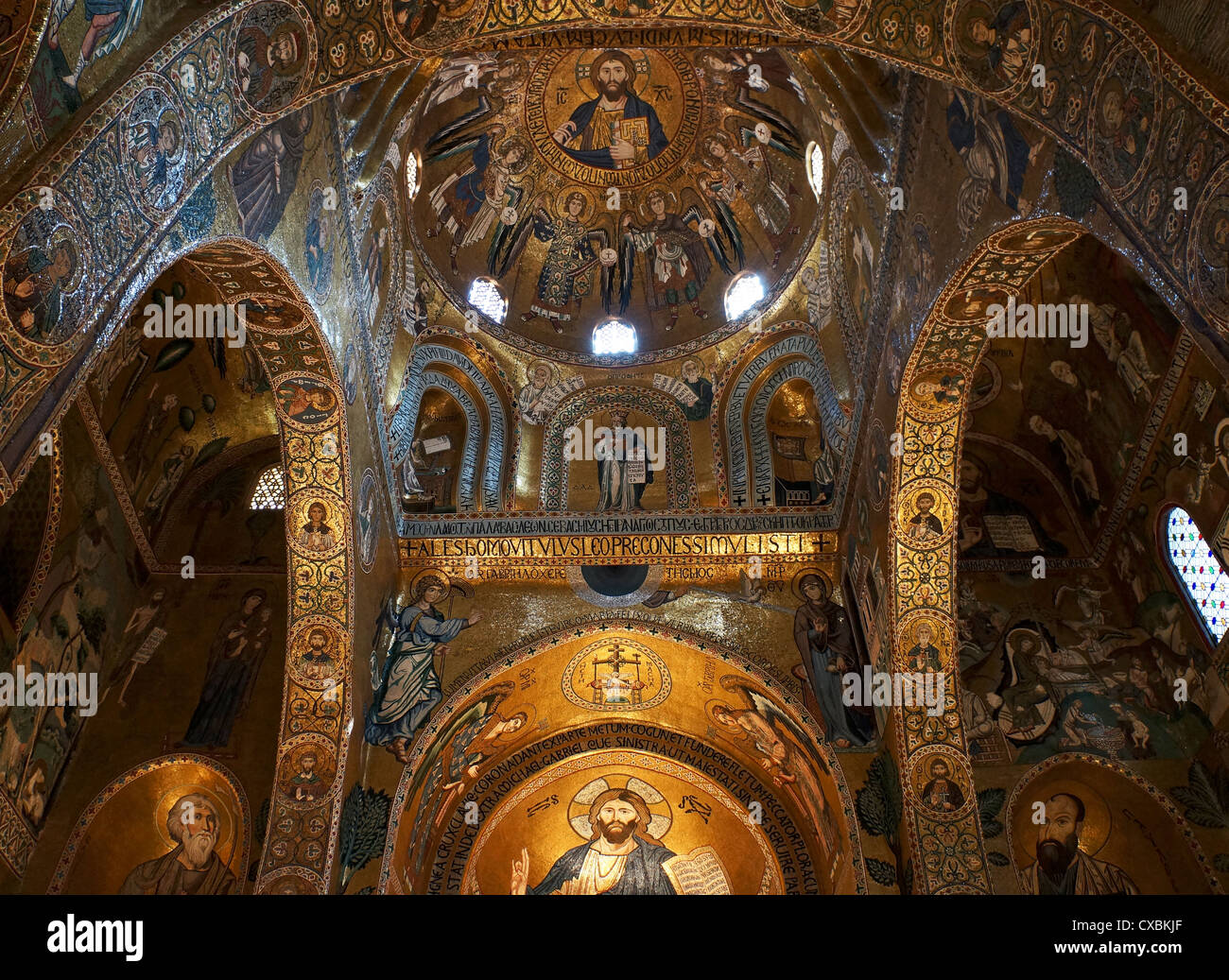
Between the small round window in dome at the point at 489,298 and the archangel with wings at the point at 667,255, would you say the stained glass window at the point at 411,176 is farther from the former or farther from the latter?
the archangel with wings at the point at 667,255

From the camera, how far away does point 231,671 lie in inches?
537

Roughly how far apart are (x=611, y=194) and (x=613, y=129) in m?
0.88

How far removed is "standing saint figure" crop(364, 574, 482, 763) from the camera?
12641 millimetres

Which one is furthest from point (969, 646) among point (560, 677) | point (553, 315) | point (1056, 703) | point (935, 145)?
point (553, 315)

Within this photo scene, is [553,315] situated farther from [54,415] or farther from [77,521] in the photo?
[54,415]

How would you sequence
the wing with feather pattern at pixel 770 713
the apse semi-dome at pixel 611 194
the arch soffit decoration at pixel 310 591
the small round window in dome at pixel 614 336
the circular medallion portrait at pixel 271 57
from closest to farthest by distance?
the circular medallion portrait at pixel 271 57
the arch soffit decoration at pixel 310 591
the wing with feather pattern at pixel 770 713
the apse semi-dome at pixel 611 194
the small round window in dome at pixel 614 336

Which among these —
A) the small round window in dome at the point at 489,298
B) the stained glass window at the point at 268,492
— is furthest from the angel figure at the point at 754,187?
the stained glass window at the point at 268,492

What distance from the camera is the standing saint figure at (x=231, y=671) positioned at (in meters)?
13.0

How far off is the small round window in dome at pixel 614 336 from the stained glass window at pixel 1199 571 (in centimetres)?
731

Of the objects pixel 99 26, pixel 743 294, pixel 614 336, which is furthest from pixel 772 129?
pixel 99 26

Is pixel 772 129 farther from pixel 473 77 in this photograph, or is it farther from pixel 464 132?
pixel 464 132

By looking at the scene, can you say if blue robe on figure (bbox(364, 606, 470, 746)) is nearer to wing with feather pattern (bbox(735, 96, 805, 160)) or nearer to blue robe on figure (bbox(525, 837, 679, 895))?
blue robe on figure (bbox(525, 837, 679, 895))

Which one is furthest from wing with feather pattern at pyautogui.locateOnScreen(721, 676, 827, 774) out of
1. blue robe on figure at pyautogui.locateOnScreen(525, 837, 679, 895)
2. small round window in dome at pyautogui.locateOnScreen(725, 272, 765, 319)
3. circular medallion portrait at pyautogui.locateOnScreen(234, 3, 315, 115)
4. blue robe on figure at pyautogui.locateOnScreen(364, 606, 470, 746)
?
circular medallion portrait at pyautogui.locateOnScreen(234, 3, 315, 115)
